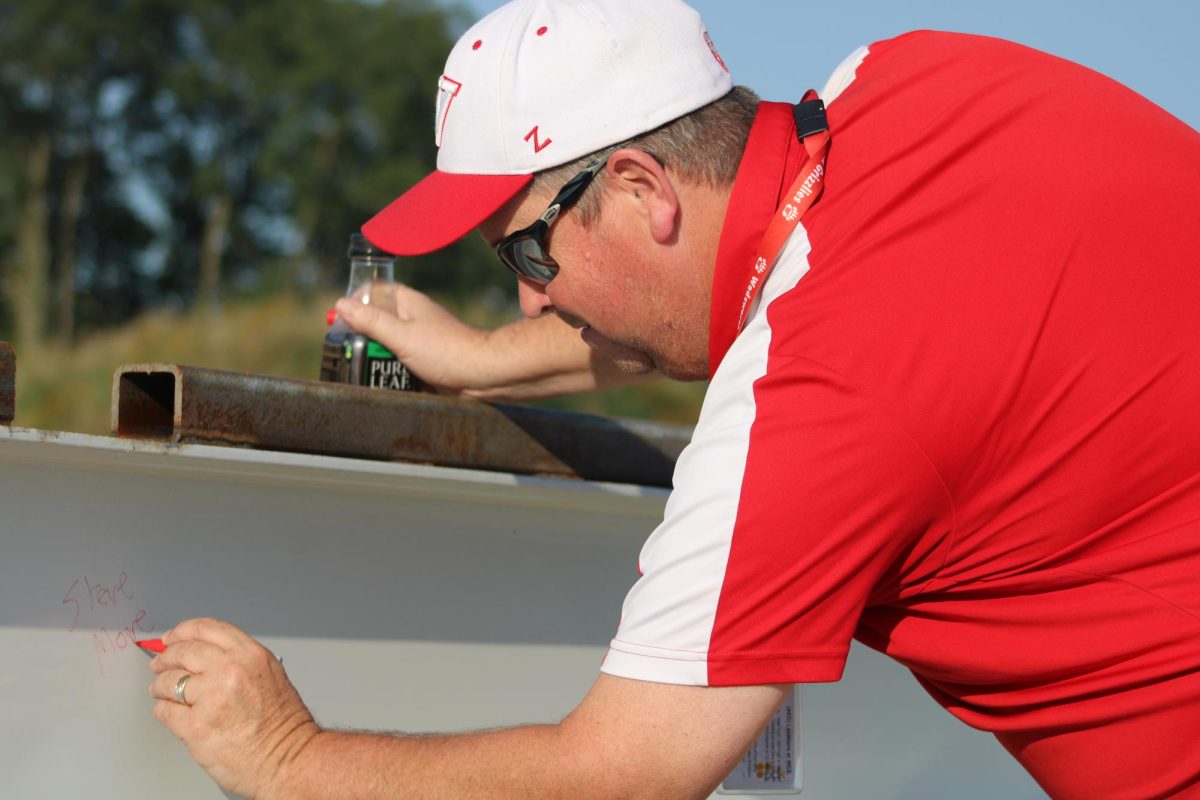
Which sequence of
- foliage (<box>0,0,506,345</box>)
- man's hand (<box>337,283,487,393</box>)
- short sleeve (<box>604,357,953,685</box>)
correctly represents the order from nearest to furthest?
short sleeve (<box>604,357,953,685</box>) < man's hand (<box>337,283,487,393</box>) < foliage (<box>0,0,506,345</box>)

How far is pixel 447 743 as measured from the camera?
1.74 meters

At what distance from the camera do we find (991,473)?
1609 millimetres

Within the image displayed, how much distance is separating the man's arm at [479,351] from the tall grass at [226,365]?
11.8m

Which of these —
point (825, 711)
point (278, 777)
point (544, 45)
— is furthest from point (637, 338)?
point (825, 711)

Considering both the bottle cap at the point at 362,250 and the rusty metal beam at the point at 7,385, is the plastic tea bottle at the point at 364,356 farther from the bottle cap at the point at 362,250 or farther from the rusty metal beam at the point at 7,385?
the rusty metal beam at the point at 7,385

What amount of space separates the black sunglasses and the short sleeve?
44 cm

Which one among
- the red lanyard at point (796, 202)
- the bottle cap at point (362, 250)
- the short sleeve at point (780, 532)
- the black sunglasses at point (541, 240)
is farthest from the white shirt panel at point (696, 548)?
the bottle cap at point (362, 250)

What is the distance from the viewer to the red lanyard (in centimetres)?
175

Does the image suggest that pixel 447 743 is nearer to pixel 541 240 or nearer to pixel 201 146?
pixel 541 240

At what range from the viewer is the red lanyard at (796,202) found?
175cm

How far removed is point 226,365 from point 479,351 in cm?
1310

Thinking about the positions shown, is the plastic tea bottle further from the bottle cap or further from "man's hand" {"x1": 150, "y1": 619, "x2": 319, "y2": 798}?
"man's hand" {"x1": 150, "y1": 619, "x2": 319, "y2": 798}

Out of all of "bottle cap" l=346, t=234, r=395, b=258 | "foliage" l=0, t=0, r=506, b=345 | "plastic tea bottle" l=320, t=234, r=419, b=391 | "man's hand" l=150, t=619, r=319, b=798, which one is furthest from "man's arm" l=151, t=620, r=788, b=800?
"foliage" l=0, t=0, r=506, b=345

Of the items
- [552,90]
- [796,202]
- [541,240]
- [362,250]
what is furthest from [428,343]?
[796,202]
